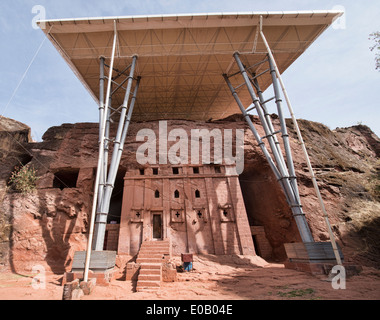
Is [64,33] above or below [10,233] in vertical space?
above

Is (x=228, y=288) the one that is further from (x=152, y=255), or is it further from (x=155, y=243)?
(x=155, y=243)

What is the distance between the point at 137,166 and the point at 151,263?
9.02 m

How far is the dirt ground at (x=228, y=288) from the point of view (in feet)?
24.1

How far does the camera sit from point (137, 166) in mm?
17922

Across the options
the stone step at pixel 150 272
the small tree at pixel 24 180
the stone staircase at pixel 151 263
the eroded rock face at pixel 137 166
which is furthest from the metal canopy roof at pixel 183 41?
the stone step at pixel 150 272

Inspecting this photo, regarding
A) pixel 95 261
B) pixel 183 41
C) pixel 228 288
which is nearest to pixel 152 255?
pixel 95 261

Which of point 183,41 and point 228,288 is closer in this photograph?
point 228,288

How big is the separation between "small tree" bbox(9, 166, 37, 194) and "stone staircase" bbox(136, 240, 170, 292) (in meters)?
10.4

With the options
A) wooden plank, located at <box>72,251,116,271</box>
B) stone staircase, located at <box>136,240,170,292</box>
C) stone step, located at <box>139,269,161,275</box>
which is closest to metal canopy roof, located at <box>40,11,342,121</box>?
wooden plank, located at <box>72,251,116,271</box>

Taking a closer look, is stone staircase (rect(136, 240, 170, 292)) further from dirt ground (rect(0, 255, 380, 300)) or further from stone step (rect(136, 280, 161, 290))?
dirt ground (rect(0, 255, 380, 300))

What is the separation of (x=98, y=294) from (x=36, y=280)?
204 inches

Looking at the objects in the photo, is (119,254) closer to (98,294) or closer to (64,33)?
(98,294)
